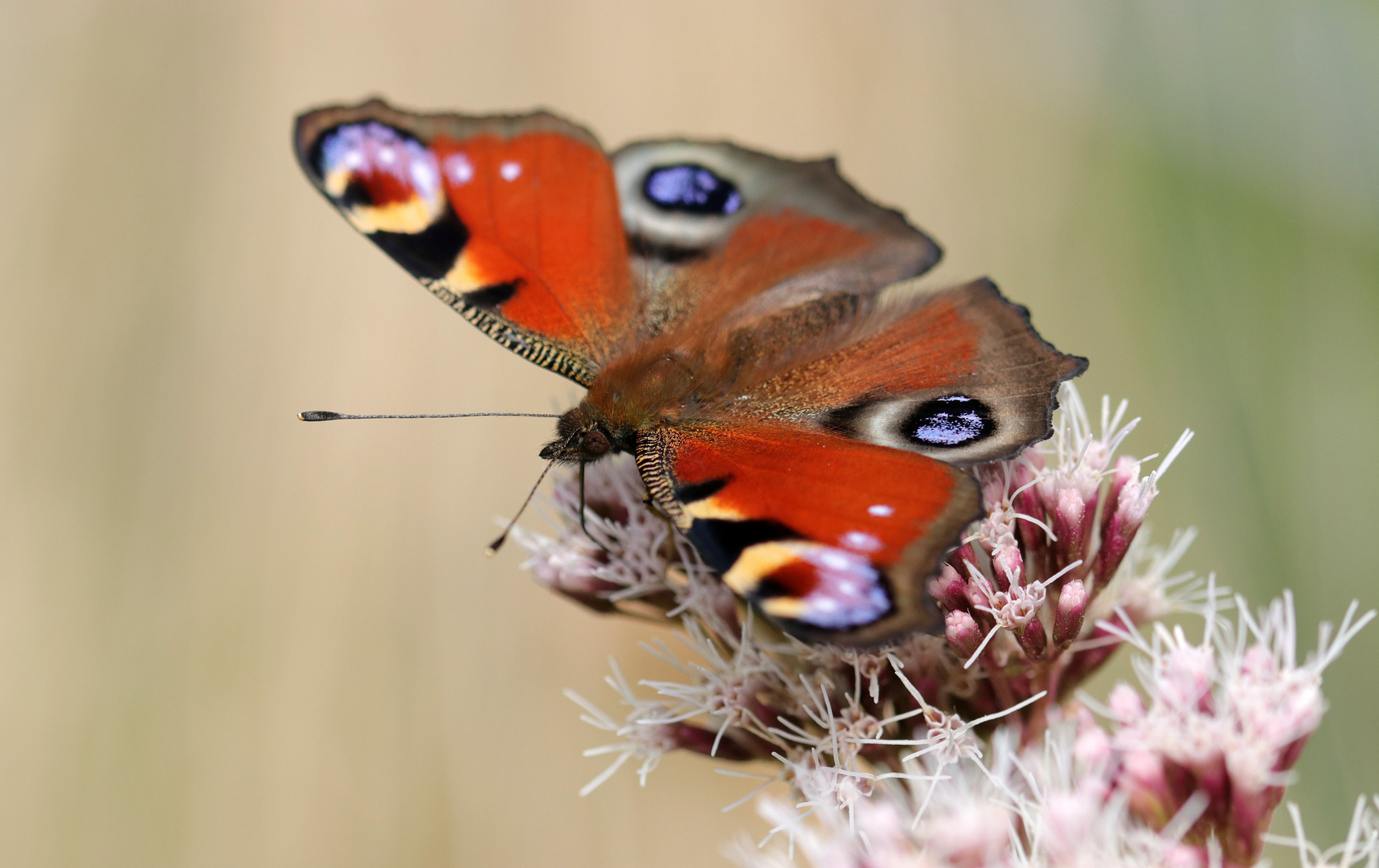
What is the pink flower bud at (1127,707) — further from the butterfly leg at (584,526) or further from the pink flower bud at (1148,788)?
the butterfly leg at (584,526)

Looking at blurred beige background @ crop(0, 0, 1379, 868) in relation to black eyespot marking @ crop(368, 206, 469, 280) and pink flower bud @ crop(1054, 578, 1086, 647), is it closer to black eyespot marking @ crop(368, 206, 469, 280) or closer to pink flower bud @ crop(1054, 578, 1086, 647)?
pink flower bud @ crop(1054, 578, 1086, 647)

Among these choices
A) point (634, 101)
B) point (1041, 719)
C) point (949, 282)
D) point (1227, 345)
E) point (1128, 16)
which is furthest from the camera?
point (634, 101)

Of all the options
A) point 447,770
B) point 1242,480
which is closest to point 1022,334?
point 1242,480

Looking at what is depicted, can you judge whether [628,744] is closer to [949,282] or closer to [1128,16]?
[949,282]

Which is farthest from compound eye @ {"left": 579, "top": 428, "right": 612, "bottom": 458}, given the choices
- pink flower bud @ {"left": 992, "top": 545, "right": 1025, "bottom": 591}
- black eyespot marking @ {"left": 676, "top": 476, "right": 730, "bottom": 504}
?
pink flower bud @ {"left": 992, "top": 545, "right": 1025, "bottom": 591}

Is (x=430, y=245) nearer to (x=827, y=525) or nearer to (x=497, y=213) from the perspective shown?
(x=497, y=213)

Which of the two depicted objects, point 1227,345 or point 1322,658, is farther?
point 1227,345

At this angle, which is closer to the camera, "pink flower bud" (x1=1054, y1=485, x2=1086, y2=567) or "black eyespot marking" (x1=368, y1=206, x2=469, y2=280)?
"pink flower bud" (x1=1054, y1=485, x2=1086, y2=567)
